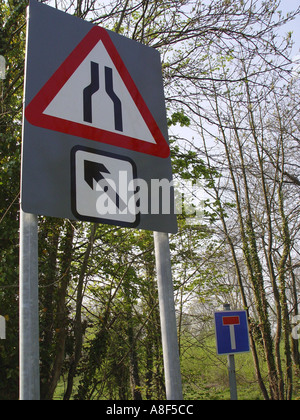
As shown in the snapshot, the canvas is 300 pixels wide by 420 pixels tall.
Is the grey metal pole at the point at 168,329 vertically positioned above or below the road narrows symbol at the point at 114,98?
below

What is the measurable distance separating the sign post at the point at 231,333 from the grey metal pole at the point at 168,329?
12.8 feet

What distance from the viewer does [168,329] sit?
1.44 m

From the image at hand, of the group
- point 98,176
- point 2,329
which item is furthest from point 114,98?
point 2,329

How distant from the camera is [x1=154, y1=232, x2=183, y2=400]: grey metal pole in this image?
1407 millimetres

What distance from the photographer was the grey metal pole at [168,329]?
1.41 m

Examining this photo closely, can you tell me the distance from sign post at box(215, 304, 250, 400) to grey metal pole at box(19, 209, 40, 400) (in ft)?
14.0

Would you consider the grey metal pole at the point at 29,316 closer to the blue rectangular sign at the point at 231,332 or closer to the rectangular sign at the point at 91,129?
the rectangular sign at the point at 91,129

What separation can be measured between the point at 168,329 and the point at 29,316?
0.48 m

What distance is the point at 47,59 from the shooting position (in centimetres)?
151

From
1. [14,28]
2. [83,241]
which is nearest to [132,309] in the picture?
[83,241]

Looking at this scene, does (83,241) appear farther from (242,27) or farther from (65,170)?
(65,170)

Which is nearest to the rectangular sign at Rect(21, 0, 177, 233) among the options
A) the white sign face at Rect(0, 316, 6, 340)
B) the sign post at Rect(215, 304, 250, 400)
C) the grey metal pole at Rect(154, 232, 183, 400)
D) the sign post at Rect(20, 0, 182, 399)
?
the sign post at Rect(20, 0, 182, 399)

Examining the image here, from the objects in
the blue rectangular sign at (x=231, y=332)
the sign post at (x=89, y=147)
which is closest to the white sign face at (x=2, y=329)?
the blue rectangular sign at (x=231, y=332)

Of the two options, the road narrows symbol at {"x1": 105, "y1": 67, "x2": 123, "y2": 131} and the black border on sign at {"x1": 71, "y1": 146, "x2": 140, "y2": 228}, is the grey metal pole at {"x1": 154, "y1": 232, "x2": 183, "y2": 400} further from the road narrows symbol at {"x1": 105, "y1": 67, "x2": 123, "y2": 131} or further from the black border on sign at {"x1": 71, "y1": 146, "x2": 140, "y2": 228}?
the road narrows symbol at {"x1": 105, "y1": 67, "x2": 123, "y2": 131}
